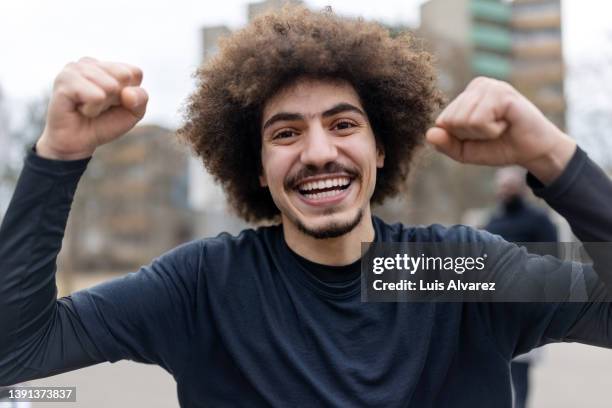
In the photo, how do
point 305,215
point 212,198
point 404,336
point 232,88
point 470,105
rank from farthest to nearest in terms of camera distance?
point 212,198
point 232,88
point 305,215
point 404,336
point 470,105

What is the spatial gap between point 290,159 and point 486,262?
0.73m

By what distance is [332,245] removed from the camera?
2.43 m

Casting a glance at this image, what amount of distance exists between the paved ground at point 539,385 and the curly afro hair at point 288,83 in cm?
265

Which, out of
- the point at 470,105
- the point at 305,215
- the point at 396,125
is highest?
the point at 396,125

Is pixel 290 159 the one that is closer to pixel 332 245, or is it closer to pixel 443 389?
pixel 332 245

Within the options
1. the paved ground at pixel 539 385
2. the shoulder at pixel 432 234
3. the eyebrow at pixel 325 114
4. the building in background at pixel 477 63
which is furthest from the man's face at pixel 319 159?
the paved ground at pixel 539 385

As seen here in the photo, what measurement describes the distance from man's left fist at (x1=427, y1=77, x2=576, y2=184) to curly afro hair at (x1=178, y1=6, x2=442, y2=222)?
826 millimetres

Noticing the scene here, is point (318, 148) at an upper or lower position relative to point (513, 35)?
lower

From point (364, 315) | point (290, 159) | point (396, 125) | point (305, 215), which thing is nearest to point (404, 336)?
point (364, 315)

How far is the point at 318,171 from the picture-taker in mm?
2363

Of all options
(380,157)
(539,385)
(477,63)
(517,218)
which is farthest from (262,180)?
Answer: (477,63)

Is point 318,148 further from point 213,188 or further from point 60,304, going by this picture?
point 213,188

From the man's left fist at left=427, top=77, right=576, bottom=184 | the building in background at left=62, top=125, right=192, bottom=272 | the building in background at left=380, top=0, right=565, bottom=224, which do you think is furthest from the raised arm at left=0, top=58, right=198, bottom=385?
the building in background at left=62, top=125, right=192, bottom=272

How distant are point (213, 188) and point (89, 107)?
16853mm
